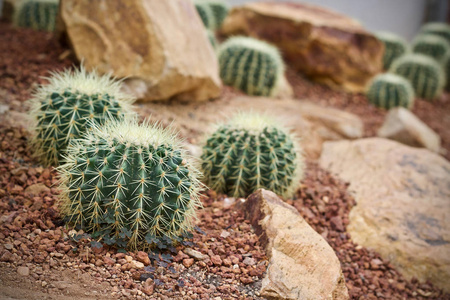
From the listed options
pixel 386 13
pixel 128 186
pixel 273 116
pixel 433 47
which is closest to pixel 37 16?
pixel 273 116

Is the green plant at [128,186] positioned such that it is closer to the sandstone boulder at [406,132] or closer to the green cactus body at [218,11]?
the sandstone boulder at [406,132]

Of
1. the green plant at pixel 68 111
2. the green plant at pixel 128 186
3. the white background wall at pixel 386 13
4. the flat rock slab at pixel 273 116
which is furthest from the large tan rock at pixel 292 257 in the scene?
the white background wall at pixel 386 13

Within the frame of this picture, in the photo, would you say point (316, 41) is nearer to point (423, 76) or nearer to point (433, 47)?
point (423, 76)

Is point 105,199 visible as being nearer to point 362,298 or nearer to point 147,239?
point 147,239

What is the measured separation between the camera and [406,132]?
19.5 ft

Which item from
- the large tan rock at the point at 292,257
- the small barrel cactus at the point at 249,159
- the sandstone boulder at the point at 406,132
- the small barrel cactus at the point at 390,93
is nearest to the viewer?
the large tan rock at the point at 292,257

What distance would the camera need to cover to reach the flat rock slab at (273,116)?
15.0 feet

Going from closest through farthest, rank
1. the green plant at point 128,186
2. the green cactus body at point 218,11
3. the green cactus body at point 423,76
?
the green plant at point 128,186
the green cactus body at point 423,76
the green cactus body at point 218,11

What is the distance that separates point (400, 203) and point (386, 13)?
399 inches

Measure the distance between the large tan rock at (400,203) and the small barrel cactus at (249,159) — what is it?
0.80 metres

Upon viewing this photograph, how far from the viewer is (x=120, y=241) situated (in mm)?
2510

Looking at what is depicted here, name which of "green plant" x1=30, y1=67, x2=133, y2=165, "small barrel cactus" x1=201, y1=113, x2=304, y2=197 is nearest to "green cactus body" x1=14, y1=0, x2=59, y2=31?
"green plant" x1=30, y1=67, x2=133, y2=165

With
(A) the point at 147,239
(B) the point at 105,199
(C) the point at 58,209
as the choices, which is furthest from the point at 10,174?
(A) the point at 147,239

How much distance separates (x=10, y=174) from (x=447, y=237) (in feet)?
10.9
